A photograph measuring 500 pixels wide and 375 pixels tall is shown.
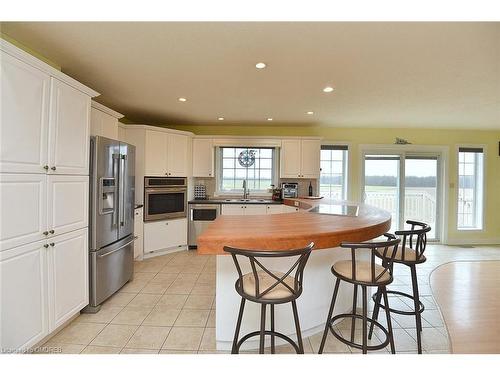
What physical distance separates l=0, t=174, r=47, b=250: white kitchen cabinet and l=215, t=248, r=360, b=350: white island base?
1353 mm

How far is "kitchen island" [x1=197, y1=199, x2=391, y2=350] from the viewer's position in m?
1.49

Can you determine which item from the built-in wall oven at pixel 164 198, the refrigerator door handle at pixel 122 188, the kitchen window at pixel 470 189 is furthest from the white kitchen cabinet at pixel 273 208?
the kitchen window at pixel 470 189

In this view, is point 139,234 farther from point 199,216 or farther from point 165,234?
point 199,216

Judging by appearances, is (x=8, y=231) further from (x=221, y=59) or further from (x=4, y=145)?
(x=221, y=59)

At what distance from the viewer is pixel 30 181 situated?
171 centimetres

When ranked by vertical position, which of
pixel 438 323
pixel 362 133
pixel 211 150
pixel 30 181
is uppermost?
pixel 362 133

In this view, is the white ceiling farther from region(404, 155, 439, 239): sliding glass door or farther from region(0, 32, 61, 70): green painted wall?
region(404, 155, 439, 239): sliding glass door

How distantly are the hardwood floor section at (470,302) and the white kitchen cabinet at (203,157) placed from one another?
3869mm

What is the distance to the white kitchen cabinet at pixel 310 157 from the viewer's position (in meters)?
4.84

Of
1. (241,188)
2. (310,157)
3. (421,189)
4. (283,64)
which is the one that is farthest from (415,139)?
(283,64)

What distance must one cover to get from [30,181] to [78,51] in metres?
1.25

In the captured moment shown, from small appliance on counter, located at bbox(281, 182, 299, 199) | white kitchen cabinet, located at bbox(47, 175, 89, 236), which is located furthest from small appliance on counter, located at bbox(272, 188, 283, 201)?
white kitchen cabinet, located at bbox(47, 175, 89, 236)

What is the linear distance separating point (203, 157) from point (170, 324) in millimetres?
3201
